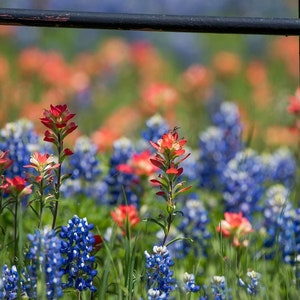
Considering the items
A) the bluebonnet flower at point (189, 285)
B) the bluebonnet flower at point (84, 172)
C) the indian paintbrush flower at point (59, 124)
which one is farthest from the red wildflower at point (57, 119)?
the bluebonnet flower at point (84, 172)

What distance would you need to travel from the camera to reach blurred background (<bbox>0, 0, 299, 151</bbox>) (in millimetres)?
4927

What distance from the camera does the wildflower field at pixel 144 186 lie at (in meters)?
2.24

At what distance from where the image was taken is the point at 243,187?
11.0ft

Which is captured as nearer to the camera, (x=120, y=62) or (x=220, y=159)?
(x=220, y=159)

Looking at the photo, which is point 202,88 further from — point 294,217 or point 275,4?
point 275,4

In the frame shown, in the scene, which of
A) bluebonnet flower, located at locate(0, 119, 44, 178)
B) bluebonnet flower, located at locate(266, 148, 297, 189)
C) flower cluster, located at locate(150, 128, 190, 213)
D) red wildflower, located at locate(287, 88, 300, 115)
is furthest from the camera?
bluebonnet flower, located at locate(266, 148, 297, 189)

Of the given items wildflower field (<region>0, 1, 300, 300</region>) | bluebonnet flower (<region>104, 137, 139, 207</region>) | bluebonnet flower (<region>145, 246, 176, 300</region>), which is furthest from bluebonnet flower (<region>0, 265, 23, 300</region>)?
bluebonnet flower (<region>104, 137, 139, 207</region>)

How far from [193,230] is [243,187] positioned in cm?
34

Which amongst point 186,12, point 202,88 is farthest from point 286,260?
point 186,12

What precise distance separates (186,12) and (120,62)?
268 centimetres

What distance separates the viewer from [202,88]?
5.00 m

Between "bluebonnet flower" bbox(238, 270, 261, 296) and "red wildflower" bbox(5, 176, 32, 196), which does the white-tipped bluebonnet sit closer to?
"red wildflower" bbox(5, 176, 32, 196)

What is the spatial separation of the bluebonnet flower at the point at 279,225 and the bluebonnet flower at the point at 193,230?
224 mm

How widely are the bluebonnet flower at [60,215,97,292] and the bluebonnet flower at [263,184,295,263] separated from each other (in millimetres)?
670
